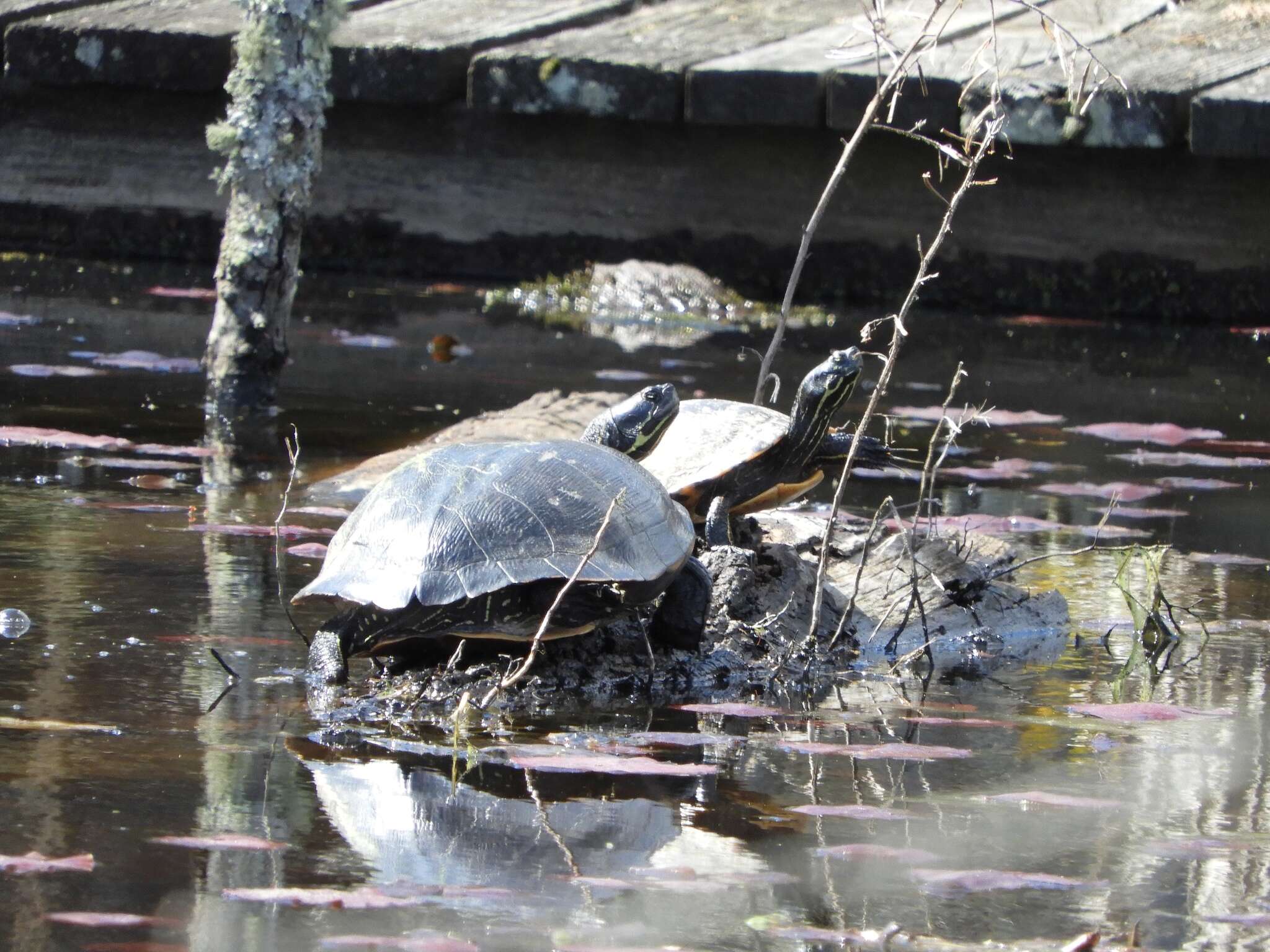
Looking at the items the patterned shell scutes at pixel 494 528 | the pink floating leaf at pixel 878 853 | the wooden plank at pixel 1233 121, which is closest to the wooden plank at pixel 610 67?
the wooden plank at pixel 1233 121

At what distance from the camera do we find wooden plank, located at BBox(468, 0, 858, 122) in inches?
347

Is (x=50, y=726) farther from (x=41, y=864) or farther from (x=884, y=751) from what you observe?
(x=884, y=751)

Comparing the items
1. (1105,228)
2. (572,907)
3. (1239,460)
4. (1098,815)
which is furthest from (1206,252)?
(572,907)

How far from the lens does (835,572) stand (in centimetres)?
413

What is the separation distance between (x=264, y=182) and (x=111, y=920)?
4.20 meters

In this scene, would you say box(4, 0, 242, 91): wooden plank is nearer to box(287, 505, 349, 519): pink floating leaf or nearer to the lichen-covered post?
the lichen-covered post

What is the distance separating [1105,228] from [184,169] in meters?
4.81

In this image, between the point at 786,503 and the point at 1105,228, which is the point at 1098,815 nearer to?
the point at 786,503

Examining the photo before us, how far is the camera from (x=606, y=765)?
9.18 feet

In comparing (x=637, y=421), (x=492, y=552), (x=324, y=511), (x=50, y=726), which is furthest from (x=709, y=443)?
(x=50, y=726)

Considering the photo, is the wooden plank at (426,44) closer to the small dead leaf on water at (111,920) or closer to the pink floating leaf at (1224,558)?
A: the pink floating leaf at (1224,558)

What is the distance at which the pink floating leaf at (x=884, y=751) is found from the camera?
9.61 feet

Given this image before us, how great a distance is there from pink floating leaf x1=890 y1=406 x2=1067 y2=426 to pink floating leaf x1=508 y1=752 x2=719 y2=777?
3707mm

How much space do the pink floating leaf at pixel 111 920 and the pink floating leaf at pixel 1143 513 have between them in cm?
349
